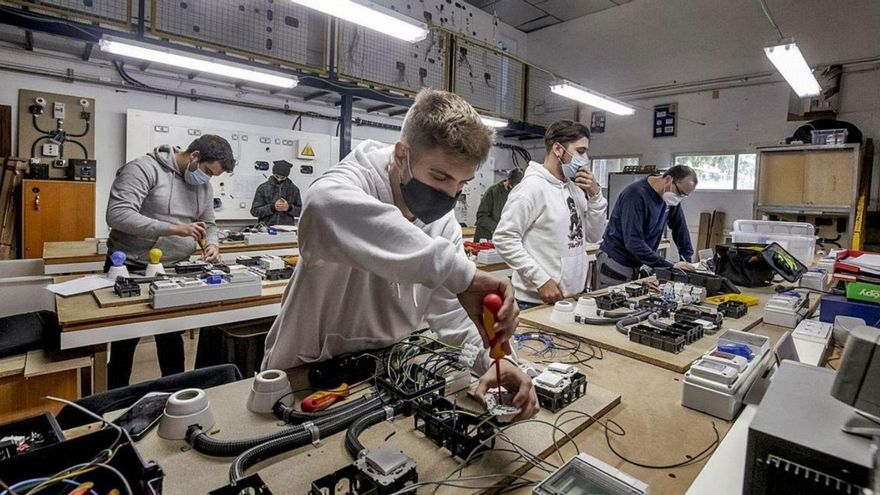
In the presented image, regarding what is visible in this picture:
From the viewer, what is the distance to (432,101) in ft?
3.10

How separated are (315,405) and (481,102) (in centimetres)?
612

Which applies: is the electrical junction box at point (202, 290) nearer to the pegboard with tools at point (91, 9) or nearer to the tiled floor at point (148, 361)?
the tiled floor at point (148, 361)

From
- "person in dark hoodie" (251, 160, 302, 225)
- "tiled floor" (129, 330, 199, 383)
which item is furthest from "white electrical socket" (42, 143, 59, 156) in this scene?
"tiled floor" (129, 330, 199, 383)

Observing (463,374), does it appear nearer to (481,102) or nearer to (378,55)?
(378,55)

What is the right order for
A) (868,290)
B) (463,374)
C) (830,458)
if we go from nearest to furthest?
1. (830,458)
2. (463,374)
3. (868,290)

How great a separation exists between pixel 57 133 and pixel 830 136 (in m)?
7.74

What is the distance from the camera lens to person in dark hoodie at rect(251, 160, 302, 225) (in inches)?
185

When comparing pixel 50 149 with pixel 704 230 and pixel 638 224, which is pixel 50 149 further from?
pixel 704 230

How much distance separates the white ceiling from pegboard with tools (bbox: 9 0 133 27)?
4991 mm

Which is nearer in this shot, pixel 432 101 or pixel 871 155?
pixel 432 101

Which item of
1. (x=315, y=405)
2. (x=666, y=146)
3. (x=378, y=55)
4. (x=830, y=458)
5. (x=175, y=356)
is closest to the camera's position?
(x=830, y=458)

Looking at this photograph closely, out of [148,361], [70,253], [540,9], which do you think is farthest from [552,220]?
[540,9]

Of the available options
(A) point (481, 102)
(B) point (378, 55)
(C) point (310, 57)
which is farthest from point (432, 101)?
(A) point (481, 102)

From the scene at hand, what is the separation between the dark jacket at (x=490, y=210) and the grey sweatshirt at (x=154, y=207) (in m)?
2.86
